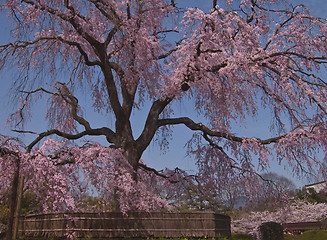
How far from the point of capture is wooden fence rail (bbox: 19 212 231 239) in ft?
41.9

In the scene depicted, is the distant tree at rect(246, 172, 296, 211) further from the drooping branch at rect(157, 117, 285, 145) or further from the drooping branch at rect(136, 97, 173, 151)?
the drooping branch at rect(136, 97, 173, 151)

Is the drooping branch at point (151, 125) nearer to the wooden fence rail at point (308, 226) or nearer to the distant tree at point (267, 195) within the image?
the distant tree at point (267, 195)

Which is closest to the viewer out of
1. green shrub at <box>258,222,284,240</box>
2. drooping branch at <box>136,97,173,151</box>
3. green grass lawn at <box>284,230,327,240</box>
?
drooping branch at <box>136,97,173,151</box>

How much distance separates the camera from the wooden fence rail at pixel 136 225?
12773 millimetres

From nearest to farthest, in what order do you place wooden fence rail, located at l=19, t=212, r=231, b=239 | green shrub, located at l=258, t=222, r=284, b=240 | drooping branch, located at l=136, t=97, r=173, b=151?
wooden fence rail, located at l=19, t=212, r=231, b=239, drooping branch, located at l=136, t=97, r=173, b=151, green shrub, located at l=258, t=222, r=284, b=240

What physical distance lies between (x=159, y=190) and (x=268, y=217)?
6.96 m

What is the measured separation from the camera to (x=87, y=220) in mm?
12953

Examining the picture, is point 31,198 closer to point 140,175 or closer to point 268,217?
point 140,175

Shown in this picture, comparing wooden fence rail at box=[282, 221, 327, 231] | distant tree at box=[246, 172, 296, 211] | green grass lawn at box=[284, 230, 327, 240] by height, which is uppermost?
distant tree at box=[246, 172, 296, 211]

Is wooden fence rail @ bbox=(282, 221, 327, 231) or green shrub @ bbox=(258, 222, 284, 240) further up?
wooden fence rail @ bbox=(282, 221, 327, 231)

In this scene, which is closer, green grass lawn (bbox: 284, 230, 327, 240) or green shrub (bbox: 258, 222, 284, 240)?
green shrub (bbox: 258, 222, 284, 240)

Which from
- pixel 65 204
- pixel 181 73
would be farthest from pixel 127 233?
pixel 181 73

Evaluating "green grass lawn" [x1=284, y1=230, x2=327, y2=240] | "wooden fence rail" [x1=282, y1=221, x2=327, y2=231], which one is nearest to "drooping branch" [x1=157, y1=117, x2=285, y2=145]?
"green grass lawn" [x1=284, y1=230, x2=327, y2=240]

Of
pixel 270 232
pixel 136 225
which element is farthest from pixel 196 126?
pixel 270 232
